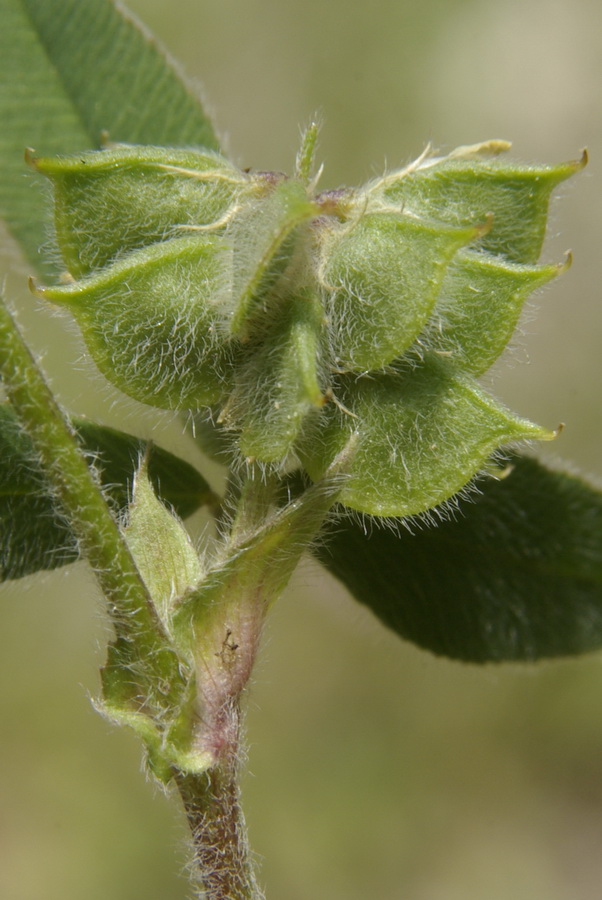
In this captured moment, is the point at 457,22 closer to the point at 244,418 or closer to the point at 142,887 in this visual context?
the point at 244,418

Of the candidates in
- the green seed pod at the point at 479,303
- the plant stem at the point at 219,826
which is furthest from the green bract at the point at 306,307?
the plant stem at the point at 219,826

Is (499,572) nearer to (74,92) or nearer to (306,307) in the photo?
(306,307)

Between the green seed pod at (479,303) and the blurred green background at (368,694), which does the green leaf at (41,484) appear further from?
the blurred green background at (368,694)

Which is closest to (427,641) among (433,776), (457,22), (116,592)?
(116,592)

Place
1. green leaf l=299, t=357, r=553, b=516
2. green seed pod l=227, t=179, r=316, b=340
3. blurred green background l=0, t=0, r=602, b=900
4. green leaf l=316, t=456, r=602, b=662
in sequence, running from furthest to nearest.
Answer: blurred green background l=0, t=0, r=602, b=900 → green leaf l=316, t=456, r=602, b=662 → green leaf l=299, t=357, r=553, b=516 → green seed pod l=227, t=179, r=316, b=340

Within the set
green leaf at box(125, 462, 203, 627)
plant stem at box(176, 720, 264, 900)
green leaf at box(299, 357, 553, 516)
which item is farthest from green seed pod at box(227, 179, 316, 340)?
plant stem at box(176, 720, 264, 900)

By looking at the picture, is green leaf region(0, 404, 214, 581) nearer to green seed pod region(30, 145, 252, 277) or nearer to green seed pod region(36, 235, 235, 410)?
green seed pod region(36, 235, 235, 410)
